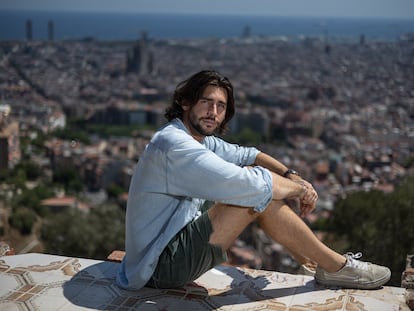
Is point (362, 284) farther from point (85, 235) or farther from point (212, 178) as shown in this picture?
point (85, 235)

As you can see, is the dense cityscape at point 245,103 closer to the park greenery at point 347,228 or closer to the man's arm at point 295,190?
the park greenery at point 347,228

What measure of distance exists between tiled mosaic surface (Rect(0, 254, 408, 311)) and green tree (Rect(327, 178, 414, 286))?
193 centimetres

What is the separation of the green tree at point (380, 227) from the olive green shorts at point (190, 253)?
2216 millimetres

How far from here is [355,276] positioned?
1.66 m

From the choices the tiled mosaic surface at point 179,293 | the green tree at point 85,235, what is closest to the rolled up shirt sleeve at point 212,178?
the tiled mosaic surface at point 179,293

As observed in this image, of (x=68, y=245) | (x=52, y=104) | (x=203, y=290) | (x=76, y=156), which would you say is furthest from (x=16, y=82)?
(x=203, y=290)

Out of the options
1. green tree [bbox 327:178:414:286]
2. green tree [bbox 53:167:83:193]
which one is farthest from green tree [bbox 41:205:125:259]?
green tree [bbox 53:167:83:193]

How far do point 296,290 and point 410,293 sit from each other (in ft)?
1.03

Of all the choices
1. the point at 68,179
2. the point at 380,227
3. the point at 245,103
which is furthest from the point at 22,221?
the point at 245,103

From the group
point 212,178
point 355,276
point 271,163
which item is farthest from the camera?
point 271,163

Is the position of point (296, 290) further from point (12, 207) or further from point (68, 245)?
point (12, 207)

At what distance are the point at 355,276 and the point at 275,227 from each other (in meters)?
0.31

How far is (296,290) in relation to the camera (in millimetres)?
1682

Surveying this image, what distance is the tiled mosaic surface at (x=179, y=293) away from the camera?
1.56 meters
